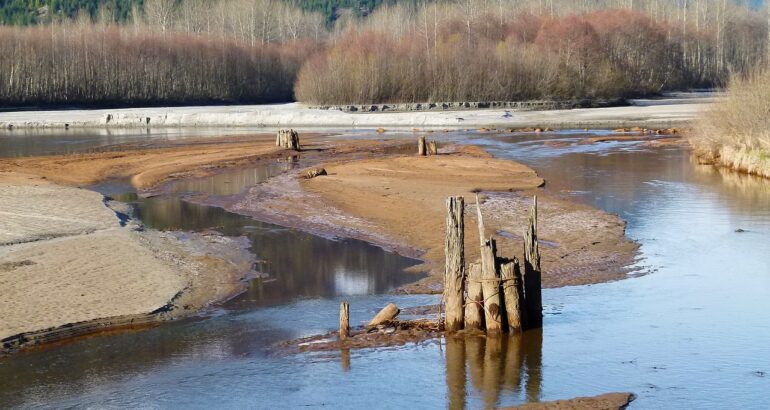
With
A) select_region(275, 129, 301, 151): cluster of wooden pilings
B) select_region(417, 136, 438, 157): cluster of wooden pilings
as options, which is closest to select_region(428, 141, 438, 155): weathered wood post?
select_region(417, 136, 438, 157): cluster of wooden pilings

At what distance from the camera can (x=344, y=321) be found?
12695 millimetres

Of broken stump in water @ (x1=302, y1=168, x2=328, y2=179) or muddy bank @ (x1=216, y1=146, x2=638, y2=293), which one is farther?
broken stump in water @ (x1=302, y1=168, x2=328, y2=179)

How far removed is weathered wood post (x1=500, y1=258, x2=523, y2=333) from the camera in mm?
12430

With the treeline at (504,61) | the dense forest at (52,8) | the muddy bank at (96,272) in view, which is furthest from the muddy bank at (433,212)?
the dense forest at (52,8)

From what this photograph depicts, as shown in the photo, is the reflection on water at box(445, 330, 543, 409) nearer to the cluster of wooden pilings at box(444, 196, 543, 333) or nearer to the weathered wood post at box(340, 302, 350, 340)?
the cluster of wooden pilings at box(444, 196, 543, 333)

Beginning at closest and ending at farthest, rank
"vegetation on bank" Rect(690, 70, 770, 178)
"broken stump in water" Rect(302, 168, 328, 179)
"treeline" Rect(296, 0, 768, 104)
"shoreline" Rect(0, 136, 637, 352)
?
"shoreline" Rect(0, 136, 637, 352), "broken stump in water" Rect(302, 168, 328, 179), "vegetation on bank" Rect(690, 70, 770, 178), "treeline" Rect(296, 0, 768, 104)

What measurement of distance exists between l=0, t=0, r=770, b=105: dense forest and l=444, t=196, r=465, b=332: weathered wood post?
5612 cm

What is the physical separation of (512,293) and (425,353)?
1.41m

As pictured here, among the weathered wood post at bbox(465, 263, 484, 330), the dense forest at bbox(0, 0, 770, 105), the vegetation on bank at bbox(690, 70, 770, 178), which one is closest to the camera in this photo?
the weathered wood post at bbox(465, 263, 484, 330)

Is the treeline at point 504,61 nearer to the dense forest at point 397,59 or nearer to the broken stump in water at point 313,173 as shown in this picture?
the dense forest at point 397,59

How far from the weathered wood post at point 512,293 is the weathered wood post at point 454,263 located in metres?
0.57

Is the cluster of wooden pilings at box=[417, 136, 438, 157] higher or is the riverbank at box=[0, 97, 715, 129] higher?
the riverbank at box=[0, 97, 715, 129]

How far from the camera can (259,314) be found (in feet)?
46.8

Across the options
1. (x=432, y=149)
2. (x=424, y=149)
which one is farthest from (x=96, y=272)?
(x=432, y=149)
